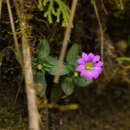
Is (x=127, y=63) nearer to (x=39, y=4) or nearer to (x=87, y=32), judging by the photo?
(x=87, y=32)

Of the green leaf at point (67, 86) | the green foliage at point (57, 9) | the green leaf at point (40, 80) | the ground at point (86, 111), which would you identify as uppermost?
the green foliage at point (57, 9)

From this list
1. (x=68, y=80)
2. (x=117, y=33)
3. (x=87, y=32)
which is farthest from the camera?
(x=117, y=33)

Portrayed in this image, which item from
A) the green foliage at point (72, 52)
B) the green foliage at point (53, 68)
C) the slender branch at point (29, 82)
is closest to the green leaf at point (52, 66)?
the green foliage at point (53, 68)

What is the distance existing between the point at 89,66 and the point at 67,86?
0.19m

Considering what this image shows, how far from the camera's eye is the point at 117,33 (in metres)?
2.00

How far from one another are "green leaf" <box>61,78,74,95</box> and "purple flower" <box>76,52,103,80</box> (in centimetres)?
11

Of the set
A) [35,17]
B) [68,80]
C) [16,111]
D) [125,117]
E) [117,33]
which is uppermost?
A: [35,17]

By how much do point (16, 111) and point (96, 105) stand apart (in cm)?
80

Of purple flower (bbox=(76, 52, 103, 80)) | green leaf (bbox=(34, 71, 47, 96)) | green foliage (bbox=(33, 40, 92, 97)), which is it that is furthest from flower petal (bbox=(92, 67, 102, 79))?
green leaf (bbox=(34, 71, 47, 96))

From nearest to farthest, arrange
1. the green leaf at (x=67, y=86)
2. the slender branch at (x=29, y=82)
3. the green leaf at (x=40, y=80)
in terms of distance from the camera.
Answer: the slender branch at (x=29, y=82) < the green leaf at (x=40, y=80) < the green leaf at (x=67, y=86)

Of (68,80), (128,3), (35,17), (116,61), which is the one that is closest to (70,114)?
(68,80)

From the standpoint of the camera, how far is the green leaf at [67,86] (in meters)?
1.30

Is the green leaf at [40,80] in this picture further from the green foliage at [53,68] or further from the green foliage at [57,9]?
the green foliage at [57,9]

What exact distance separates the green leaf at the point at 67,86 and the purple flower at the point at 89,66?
0.11 metres
